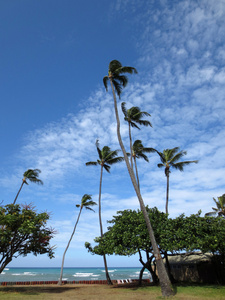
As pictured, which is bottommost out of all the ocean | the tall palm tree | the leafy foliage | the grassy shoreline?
the grassy shoreline

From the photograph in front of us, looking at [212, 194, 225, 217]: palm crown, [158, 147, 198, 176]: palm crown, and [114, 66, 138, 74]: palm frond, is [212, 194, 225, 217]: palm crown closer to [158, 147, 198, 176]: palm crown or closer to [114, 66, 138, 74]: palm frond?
[158, 147, 198, 176]: palm crown

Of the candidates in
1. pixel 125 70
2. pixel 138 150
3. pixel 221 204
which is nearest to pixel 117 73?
pixel 125 70

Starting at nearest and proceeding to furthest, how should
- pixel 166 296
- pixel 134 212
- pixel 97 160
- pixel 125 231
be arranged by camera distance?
pixel 166 296
pixel 125 231
pixel 134 212
pixel 97 160

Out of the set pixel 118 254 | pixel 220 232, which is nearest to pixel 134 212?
pixel 118 254

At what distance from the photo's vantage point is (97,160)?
2781 centimetres

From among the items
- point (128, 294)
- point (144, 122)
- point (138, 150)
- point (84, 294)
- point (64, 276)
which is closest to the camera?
point (128, 294)

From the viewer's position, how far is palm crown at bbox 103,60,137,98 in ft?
60.8

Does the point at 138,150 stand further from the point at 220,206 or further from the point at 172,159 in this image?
the point at 220,206

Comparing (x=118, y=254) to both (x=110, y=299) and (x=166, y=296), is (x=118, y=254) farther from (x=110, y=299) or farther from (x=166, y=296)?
(x=166, y=296)

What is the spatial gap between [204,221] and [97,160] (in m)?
14.7

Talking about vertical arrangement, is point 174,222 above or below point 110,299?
above

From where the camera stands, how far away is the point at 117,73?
739 inches

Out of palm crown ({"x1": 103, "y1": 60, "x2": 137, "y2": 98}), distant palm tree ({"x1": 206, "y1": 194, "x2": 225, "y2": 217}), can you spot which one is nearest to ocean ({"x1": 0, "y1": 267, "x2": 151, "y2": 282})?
distant palm tree ({"x1": 206, "y1": 194, "x2": 225, "y2": 217})

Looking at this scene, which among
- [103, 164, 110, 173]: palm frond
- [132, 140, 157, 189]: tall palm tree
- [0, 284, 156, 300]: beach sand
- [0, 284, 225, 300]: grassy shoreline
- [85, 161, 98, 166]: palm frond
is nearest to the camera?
[0, 284, 225, 300]: grassy shoreline
